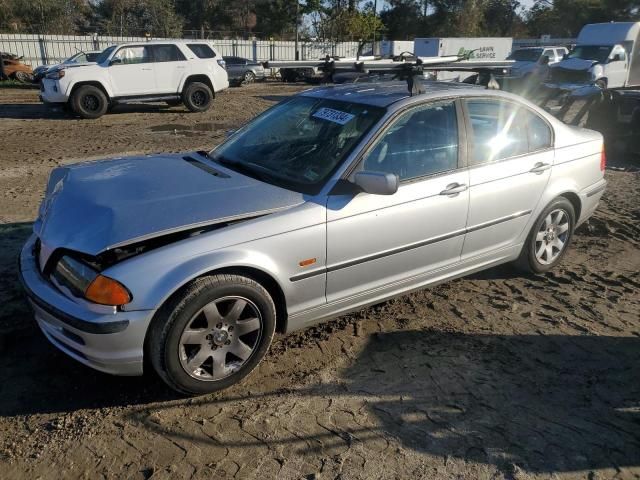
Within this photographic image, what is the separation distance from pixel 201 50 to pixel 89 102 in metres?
3.47

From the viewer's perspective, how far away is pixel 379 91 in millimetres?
4055

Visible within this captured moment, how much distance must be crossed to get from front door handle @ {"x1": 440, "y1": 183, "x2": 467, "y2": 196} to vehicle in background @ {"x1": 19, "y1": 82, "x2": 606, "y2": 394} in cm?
1

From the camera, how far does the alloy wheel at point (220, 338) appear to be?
296 centimetres

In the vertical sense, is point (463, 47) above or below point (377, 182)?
above

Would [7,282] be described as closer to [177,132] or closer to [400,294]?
[400,294]

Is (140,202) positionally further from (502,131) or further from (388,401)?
(502,131)

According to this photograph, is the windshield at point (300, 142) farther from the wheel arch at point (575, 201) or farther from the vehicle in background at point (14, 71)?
the vehicle in background at point (14, 71)

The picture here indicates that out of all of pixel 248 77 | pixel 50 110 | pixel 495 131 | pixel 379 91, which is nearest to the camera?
pixel 379 91

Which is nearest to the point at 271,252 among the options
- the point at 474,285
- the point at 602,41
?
the point at 474,285

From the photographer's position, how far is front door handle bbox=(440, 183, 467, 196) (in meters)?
3.76

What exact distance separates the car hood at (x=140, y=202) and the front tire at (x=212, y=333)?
380 mm

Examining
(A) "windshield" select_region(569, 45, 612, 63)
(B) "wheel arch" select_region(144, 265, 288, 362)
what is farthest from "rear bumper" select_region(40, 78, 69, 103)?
(A) "windshield" select_region(569, 45, 612, 63)

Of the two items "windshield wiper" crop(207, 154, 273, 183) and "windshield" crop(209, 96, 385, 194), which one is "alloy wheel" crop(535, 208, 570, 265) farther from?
"windshield wiper" crop(207, 154, 273, 183)

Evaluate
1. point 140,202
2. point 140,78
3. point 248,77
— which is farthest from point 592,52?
point 140,202
